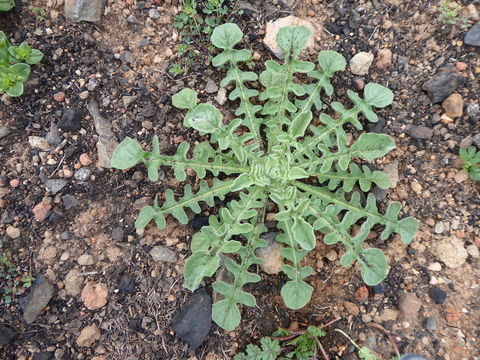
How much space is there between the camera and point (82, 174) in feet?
11.5

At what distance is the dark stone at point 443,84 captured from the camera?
3.44 meters

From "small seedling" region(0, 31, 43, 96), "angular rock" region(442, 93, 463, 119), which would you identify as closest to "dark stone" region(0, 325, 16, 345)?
"small seedling" region(0, 31, 43, 96)

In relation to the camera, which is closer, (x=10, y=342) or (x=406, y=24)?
(x=10, y=342)

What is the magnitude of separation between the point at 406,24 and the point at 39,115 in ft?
10.9

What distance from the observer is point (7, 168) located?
353 centimetres

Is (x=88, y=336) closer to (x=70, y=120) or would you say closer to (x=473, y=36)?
(x=70, y=120)

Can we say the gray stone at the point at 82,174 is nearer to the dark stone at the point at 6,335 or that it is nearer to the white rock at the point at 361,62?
the dark stone at the point at 6,335

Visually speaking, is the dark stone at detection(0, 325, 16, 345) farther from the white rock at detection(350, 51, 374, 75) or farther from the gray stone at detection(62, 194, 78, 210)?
the white rock at detection(350, 51, 374, 75)

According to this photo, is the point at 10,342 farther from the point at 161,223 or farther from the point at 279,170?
the point at 279,170

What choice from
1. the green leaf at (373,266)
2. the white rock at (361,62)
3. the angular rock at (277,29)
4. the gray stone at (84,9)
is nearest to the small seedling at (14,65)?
the gray stone at (84,9)

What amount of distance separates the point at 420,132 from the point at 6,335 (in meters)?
3.76

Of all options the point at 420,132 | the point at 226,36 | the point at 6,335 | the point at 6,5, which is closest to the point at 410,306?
the point at 420,132

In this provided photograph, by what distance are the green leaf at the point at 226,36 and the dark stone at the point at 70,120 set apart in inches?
52.9

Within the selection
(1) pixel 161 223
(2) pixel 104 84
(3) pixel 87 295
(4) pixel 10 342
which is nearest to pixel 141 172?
(1) pixel 161 223
